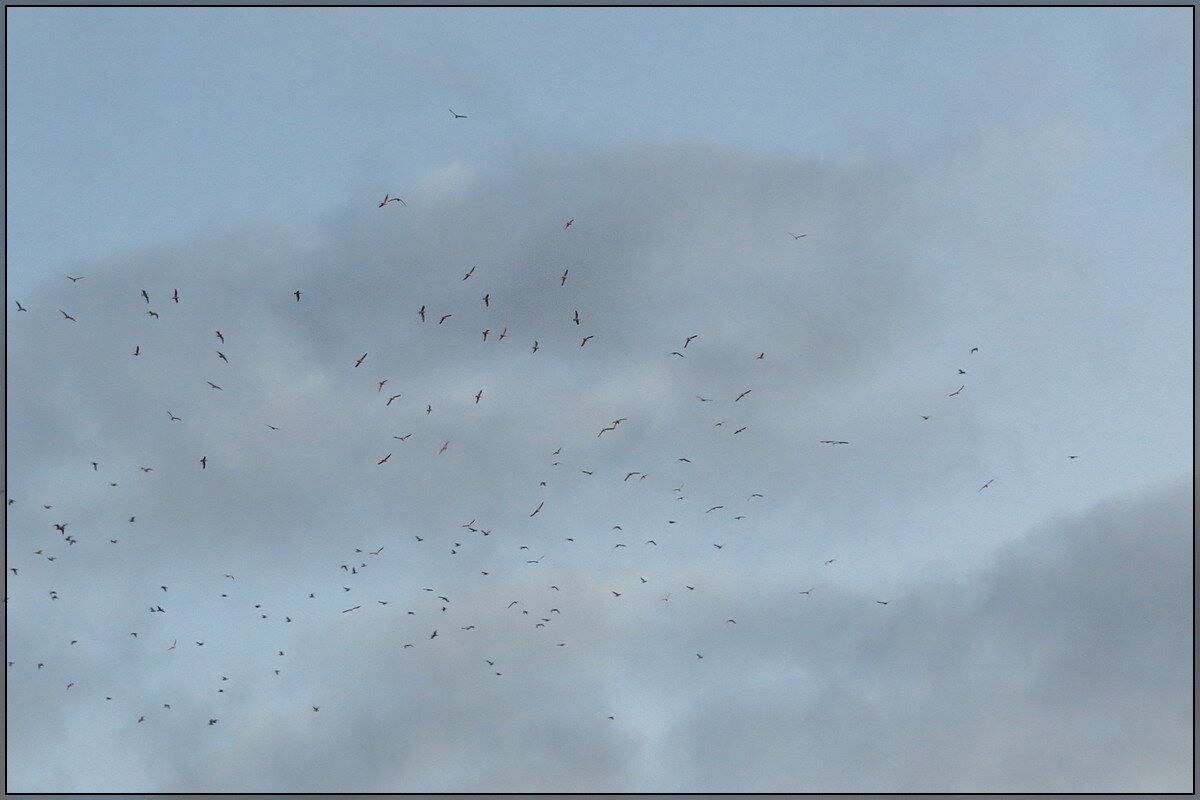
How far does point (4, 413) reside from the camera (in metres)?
147

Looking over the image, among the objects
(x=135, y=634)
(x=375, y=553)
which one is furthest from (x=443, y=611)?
(x=135, y=634)

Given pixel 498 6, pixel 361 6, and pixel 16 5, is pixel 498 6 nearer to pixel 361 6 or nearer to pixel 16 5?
pixel 361 6

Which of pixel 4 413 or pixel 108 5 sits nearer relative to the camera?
pixel 108 5

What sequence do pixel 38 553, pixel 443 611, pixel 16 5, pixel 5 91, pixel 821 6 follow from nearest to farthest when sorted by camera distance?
pixel 821 6 < pixel 16 5 < pixel 5 91 < pixel 38 553 < pixel 443 611

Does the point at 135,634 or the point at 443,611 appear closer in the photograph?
the point at 135,634

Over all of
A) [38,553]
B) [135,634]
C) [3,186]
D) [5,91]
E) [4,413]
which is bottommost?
[135,634]

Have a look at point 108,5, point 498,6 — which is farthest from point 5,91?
point 498,6

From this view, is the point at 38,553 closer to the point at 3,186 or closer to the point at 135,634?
the point at 135,634

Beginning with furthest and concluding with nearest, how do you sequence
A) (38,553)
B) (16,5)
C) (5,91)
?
(38,553), (5,91), (16,5)

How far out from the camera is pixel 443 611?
159500mm

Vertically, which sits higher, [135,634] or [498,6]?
[498,6]

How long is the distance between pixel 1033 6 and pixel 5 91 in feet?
365

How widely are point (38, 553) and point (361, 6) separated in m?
79.3

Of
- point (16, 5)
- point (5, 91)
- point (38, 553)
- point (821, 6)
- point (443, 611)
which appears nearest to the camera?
point (821, 6)
